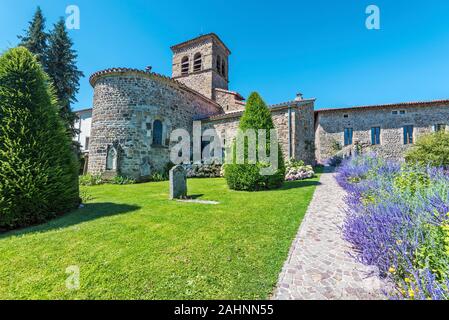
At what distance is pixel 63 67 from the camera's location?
1688 cm

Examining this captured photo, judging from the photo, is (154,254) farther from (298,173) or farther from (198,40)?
(198,40)

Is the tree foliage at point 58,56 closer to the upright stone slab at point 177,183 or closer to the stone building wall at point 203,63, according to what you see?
the stone building wall at point 203,63

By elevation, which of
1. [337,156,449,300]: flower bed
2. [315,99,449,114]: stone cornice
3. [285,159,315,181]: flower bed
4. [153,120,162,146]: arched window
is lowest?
[337,156,449,300]: flower bed

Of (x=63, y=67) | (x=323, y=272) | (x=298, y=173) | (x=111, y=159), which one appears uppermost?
(x=63, y=67)

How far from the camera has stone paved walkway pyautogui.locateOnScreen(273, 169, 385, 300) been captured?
7.48ft

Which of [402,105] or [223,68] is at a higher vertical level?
[223,68]

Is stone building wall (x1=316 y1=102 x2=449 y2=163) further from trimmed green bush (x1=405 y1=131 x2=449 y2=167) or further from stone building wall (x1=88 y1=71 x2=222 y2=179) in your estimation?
stone building wall (x1=88 y1=71 x2=222 y2=179)

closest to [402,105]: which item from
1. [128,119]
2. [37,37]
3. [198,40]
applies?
[198,40]

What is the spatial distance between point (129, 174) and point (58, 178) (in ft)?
24.8

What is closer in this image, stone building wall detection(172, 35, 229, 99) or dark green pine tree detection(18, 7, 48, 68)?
dark green pine tree detection(18, 7, 48, 68)

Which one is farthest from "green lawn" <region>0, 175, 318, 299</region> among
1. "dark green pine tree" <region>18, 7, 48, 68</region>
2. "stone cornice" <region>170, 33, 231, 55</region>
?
"stone cornice" <region>170, 33, 231, 55</region>

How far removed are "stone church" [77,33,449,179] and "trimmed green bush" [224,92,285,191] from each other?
5.25 m

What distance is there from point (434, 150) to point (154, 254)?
11644 mm
